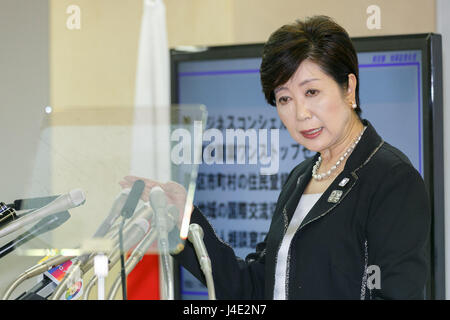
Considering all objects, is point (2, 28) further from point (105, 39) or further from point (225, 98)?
point (225, 98)

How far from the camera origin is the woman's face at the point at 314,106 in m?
1.11

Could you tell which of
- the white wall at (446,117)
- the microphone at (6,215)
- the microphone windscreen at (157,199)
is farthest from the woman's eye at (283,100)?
the white wall at (446,117)

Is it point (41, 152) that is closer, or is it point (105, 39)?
point (41, 152)

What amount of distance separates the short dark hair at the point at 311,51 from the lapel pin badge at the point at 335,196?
208mm

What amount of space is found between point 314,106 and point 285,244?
0.28 meters

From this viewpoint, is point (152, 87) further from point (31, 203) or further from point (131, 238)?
point (131, 238)

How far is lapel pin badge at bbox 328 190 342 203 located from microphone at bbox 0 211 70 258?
49 cm

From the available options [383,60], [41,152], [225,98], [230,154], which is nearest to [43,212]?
[41,152]

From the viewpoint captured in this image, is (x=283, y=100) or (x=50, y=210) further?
(x=283, y=100)

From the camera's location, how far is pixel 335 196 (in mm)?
1088

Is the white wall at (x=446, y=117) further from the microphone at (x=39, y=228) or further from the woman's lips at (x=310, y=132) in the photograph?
the microphone at (x=39, y=228)

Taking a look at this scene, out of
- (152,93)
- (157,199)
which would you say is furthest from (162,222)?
(152,93)

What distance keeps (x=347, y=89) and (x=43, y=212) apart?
2.05 ft

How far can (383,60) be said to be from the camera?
1.76 meters
